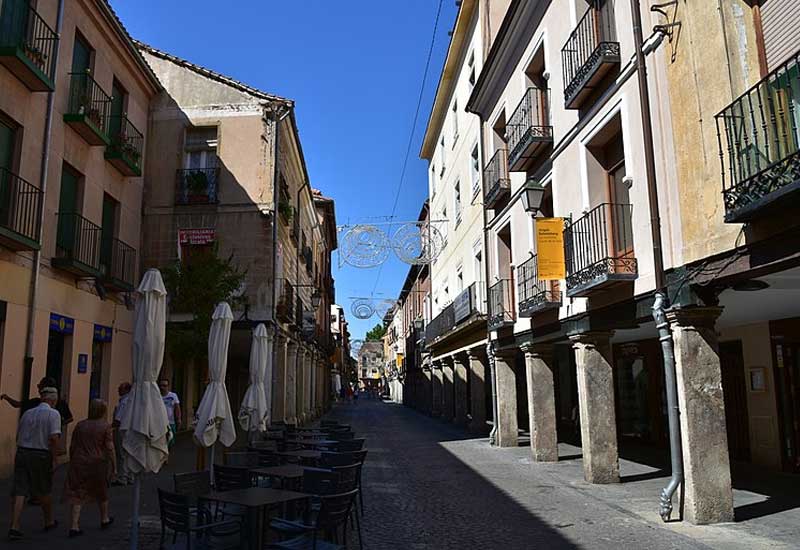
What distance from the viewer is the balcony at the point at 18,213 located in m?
11.1

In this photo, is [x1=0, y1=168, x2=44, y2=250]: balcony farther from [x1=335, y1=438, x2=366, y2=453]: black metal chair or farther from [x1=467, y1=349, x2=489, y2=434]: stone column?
[x1=467, y1=349, x2=489, y2=434]: stone column

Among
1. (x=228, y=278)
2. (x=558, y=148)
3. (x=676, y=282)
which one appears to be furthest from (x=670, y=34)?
(x=228, y=278)

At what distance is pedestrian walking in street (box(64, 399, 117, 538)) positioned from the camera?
23.8 feet

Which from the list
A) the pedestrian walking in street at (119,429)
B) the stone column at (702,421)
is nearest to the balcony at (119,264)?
the pedestrian walking in street at (119,429)

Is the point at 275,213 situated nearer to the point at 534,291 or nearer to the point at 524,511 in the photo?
the point at 534,291

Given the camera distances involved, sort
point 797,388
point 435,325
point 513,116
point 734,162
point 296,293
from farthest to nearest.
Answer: point 435,325, point 296,293, point 513,116, point 797,388, point 734,162

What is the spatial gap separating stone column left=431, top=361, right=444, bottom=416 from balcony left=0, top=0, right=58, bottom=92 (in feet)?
69.5

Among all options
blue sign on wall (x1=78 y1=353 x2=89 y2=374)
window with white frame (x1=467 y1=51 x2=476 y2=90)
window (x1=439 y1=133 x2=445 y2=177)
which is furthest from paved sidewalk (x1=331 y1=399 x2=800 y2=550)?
window (x1=439 y1=133 x2=445 y2=177)

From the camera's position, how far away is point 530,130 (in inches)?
508

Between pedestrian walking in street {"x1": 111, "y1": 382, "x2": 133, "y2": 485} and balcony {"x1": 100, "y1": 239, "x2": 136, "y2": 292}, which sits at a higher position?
balcony {"x1": 100, "y1": 239, "x2": 136, "y2": 292}

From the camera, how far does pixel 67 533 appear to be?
727 cm

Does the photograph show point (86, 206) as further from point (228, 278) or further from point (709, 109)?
point (709, 109)

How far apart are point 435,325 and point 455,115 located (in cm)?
909

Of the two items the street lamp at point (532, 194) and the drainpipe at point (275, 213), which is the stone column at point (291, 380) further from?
the street lamp at point (532, 194)
